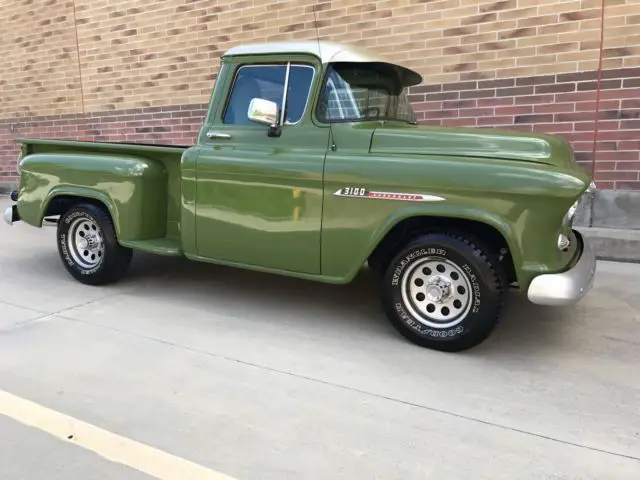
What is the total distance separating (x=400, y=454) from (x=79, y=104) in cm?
1044

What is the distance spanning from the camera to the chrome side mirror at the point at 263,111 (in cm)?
401

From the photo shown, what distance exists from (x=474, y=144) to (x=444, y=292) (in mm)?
1032

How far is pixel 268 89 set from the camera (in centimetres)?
435

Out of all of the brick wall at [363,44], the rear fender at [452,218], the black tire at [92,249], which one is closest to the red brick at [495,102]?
the brick wall at [363,44]

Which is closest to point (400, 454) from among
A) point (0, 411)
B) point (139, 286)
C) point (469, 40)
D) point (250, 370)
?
point (250, 370)

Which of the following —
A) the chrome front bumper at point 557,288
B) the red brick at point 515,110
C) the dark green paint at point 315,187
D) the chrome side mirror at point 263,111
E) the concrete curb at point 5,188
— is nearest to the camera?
the chrome front bumper at point 557,288

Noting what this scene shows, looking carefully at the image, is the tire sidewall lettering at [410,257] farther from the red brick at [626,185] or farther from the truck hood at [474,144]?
the red brick at [626,185]

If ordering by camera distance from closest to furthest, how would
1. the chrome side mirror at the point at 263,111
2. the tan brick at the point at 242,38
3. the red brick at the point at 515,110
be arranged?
the chrome side mirror at the point at 263,111
the tan brick at the point at 242,38
the red brick at the point at 515,110

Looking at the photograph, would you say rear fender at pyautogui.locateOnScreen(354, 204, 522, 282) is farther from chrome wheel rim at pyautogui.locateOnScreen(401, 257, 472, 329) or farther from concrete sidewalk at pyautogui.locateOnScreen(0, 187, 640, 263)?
concrete sidewalk at pyautogui.locateOnScreen(0, 187, 640, 263)

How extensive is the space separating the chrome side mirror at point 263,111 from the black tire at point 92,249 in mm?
1959

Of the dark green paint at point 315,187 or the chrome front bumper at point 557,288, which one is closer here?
the chrome front bumper at point 557,288

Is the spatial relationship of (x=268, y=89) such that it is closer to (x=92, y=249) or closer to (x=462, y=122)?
(x=92, y=249)

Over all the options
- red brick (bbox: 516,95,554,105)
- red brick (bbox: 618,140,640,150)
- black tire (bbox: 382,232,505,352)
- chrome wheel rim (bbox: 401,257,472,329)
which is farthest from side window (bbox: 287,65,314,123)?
red brick (bbox: 618,140,640,150)

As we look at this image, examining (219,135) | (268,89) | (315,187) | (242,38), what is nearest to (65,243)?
(219,135)
